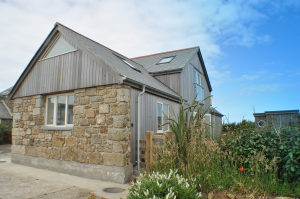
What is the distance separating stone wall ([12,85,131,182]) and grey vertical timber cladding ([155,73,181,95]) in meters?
5.22

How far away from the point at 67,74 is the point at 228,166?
20.2ft

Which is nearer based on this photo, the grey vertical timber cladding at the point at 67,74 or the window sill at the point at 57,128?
the grey vertical timber cladding at the point at 67,74

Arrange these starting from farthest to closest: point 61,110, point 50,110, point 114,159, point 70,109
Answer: point 50,110, point 61,110, point 70,109, point 114,159

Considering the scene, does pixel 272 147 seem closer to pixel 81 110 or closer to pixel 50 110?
pixel 81 110

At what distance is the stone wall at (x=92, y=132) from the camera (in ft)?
18.4

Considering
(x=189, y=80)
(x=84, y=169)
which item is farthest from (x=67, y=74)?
(x=189, y=80)

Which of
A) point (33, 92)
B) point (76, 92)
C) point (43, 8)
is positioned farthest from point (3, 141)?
point (43, 8)

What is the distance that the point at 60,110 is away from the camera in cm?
762

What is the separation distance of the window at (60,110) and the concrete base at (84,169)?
1.40 m

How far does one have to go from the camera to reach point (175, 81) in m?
10.7

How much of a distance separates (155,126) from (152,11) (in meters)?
4.10

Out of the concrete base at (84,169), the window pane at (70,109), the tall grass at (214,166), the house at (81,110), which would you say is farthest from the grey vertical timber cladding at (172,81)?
the tall grass at (214,166)

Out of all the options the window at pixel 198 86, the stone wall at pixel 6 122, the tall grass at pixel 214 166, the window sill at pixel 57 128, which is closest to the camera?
the tall grass at pixel 214 166

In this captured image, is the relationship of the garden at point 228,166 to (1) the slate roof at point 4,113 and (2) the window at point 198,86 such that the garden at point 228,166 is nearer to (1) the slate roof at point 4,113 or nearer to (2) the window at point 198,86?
(2) the window at point 198,86
